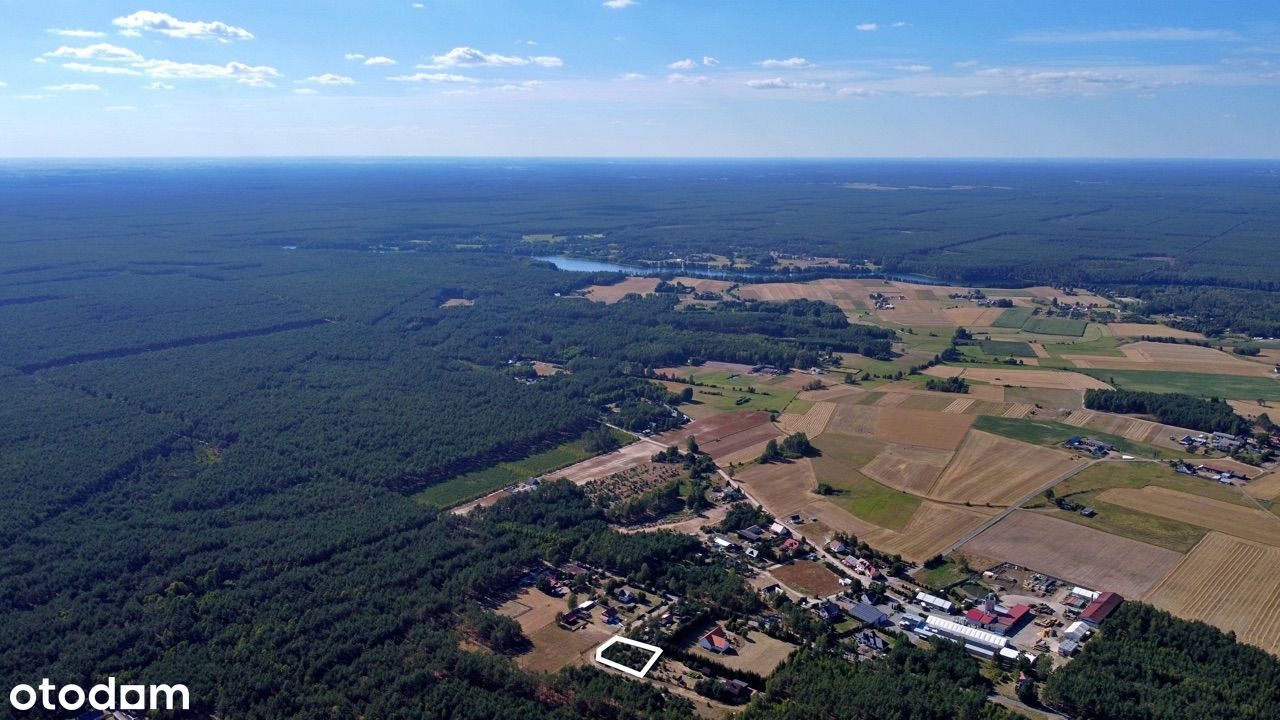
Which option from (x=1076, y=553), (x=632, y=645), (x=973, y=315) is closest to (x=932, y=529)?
(x=1076, y=553)

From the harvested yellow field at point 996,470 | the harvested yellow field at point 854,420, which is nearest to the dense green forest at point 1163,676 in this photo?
the harvested yellow field at point 996,470

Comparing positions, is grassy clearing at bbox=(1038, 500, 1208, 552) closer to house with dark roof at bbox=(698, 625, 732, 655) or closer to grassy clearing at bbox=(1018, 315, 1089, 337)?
house with dark roof at bbox=(698, 625, 732, 655)

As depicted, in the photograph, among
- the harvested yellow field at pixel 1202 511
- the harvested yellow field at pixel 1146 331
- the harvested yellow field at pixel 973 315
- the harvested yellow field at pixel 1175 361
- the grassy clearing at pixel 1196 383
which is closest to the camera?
the harvested yellow field at pixel 1202 511

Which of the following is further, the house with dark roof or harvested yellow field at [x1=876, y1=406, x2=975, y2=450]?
harvested yellow field at [x1=876, y1=406, x2=975, y2=450]

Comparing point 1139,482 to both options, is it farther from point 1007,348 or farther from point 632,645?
point 1007,348

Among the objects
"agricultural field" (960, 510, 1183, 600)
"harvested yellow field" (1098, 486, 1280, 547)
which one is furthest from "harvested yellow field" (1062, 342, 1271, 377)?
"agricultural field" (960, 510, 1183, 600)

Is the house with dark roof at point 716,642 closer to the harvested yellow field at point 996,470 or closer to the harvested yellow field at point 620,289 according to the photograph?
the harvested yellow field at point 996,470
